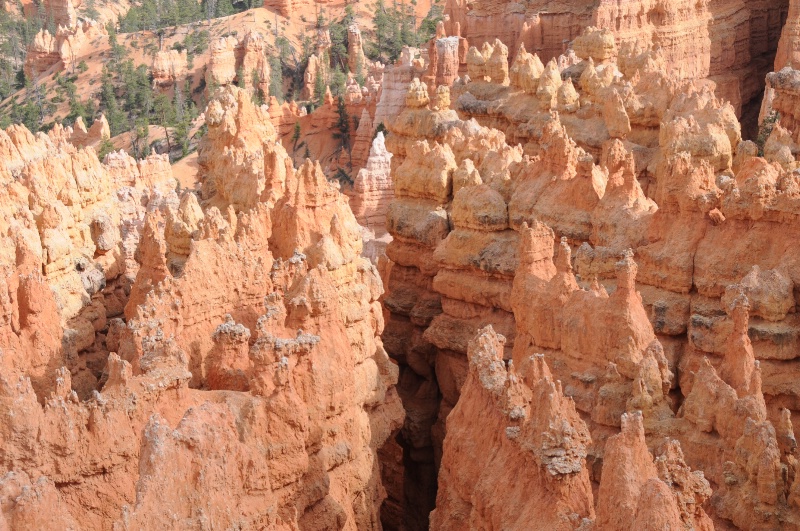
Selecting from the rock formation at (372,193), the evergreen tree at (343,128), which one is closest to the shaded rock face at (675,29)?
the evergreen tree at (343,128)

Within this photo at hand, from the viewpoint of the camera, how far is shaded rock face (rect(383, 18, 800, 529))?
12406mm

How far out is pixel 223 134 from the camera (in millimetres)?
25922

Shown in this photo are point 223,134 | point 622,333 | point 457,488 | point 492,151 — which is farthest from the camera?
point 223,134

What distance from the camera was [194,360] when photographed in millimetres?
15234

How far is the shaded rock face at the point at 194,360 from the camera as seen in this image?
38.2 feet

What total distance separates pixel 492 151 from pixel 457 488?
1047 centimetres


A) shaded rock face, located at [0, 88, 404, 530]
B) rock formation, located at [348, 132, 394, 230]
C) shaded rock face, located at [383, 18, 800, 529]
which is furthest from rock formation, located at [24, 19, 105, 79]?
shaded rock face, located at [0, 88, 404, 530]

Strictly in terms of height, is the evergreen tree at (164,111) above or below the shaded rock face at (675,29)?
below

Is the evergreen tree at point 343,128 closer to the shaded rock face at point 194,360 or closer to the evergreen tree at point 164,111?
the evergreen tree at point 164,111

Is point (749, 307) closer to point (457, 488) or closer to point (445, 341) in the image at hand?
point (457, 488)

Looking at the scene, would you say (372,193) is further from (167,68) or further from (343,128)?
(167,68)

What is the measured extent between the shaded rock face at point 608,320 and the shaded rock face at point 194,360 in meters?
1.67

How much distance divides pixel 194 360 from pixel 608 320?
5212 millimetres

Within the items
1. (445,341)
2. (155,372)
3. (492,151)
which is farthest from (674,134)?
(155,372)
